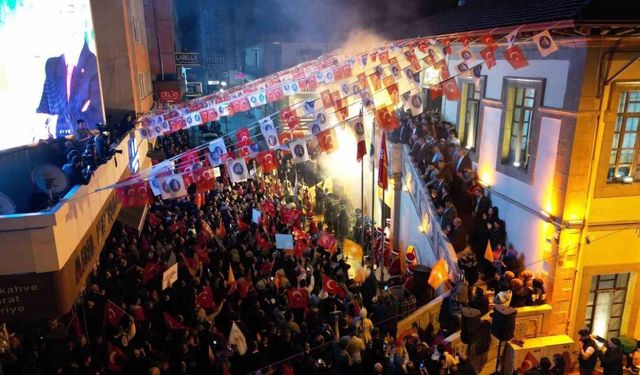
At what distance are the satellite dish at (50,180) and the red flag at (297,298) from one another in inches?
199

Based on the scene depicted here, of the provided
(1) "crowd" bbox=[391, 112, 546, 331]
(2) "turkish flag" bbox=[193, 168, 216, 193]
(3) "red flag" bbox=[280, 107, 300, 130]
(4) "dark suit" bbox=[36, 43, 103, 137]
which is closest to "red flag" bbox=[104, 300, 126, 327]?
(2) "turkish flag" bbox=[193, 168, 216, 193]

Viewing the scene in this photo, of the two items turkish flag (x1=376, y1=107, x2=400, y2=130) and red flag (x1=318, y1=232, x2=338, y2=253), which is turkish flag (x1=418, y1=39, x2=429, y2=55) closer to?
turkish flag (x1=376, y1=107, x2=400, y2=130)

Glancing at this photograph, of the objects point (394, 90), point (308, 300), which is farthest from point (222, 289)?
point (394, 90)

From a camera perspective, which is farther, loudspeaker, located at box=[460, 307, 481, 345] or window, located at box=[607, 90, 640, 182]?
window, located at box=[607, 90, 640, 182]

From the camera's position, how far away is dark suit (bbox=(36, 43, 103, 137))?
14.3 m

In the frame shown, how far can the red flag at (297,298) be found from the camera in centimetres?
1068

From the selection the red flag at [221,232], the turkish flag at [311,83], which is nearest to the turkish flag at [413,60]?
the turkish flag at [311,83]

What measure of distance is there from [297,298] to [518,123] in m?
7.61

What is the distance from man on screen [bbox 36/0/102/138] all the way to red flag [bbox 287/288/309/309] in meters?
8.26

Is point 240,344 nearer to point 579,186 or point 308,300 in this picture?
point 308,300

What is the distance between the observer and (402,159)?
18.6 meters

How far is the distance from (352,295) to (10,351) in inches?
271

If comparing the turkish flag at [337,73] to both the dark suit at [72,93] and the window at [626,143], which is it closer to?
the dark suit at [72,93]

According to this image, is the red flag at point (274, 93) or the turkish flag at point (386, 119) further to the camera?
the red flag at point (274, 93)
